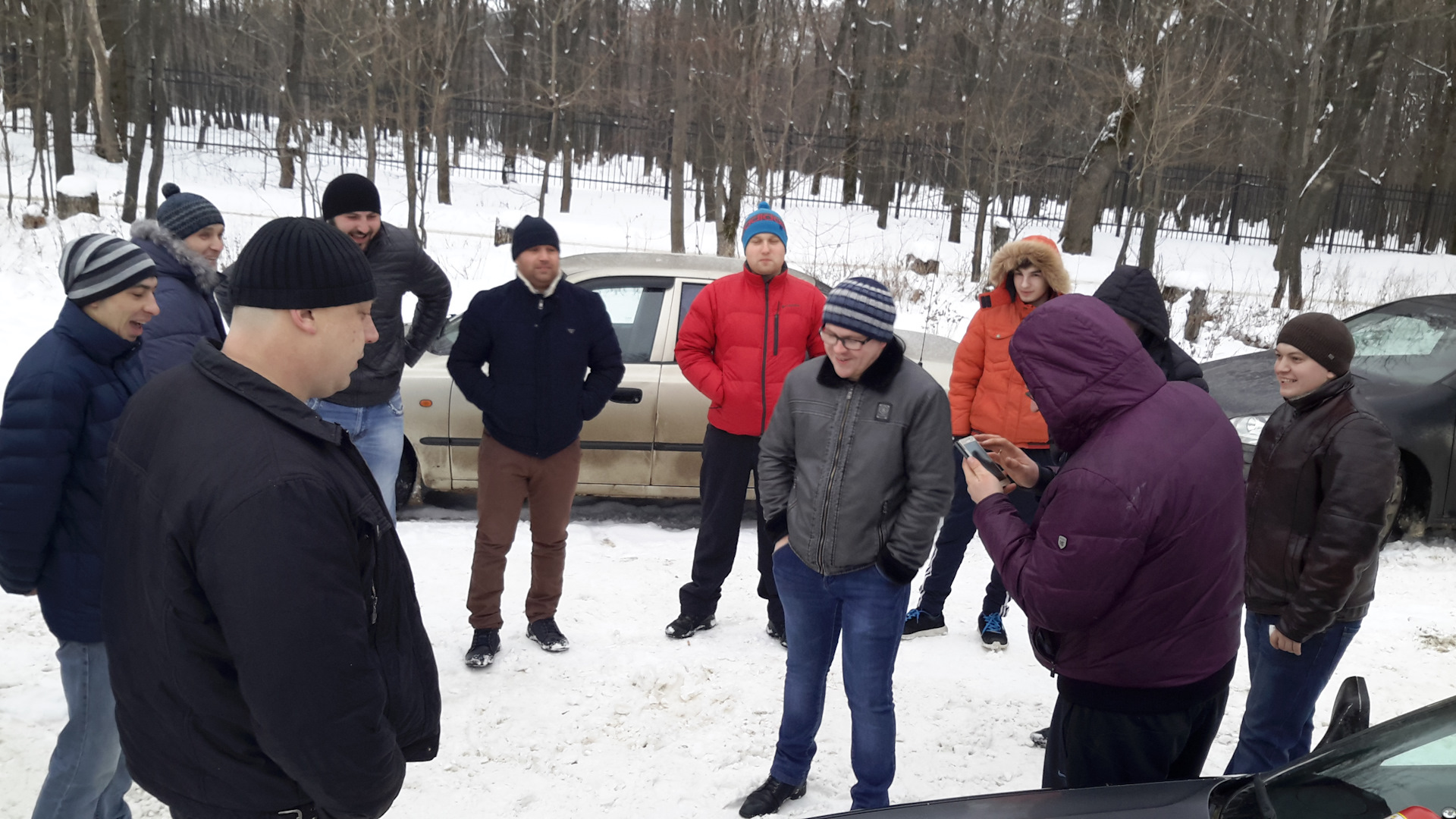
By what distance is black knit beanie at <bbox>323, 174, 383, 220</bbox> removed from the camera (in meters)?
3.99

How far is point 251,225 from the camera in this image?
54.9 ft

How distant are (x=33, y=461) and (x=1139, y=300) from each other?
11.8 feet

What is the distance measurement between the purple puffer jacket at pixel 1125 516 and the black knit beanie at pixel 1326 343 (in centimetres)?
84

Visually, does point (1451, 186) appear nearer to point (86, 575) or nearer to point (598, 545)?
point (598, 545)

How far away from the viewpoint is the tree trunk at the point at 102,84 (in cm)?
1466

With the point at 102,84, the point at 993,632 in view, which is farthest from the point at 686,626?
the point at 102,84

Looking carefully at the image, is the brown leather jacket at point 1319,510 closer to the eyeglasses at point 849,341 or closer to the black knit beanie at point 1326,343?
the black knit beanie at point 1326,343

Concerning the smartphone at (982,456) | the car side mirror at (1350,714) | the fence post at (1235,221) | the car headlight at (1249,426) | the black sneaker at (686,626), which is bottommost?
the black sneaker at (686,626)

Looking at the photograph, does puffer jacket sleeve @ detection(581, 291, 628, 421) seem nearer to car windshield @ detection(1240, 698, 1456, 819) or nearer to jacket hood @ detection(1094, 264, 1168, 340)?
jacket hood @ detection(1094, 264, 1168, 340)

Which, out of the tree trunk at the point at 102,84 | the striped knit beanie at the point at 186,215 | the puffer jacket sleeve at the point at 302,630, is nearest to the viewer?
the puffer jacket sleeve at the point at 302,630

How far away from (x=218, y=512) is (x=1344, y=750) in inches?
95.8

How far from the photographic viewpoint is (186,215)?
363 cm

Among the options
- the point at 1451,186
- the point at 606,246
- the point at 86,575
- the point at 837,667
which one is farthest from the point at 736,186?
the point at 1451,186

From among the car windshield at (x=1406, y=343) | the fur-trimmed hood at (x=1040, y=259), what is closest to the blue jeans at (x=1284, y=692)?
the fur-trimmed hood at (x=1040, y=259)
